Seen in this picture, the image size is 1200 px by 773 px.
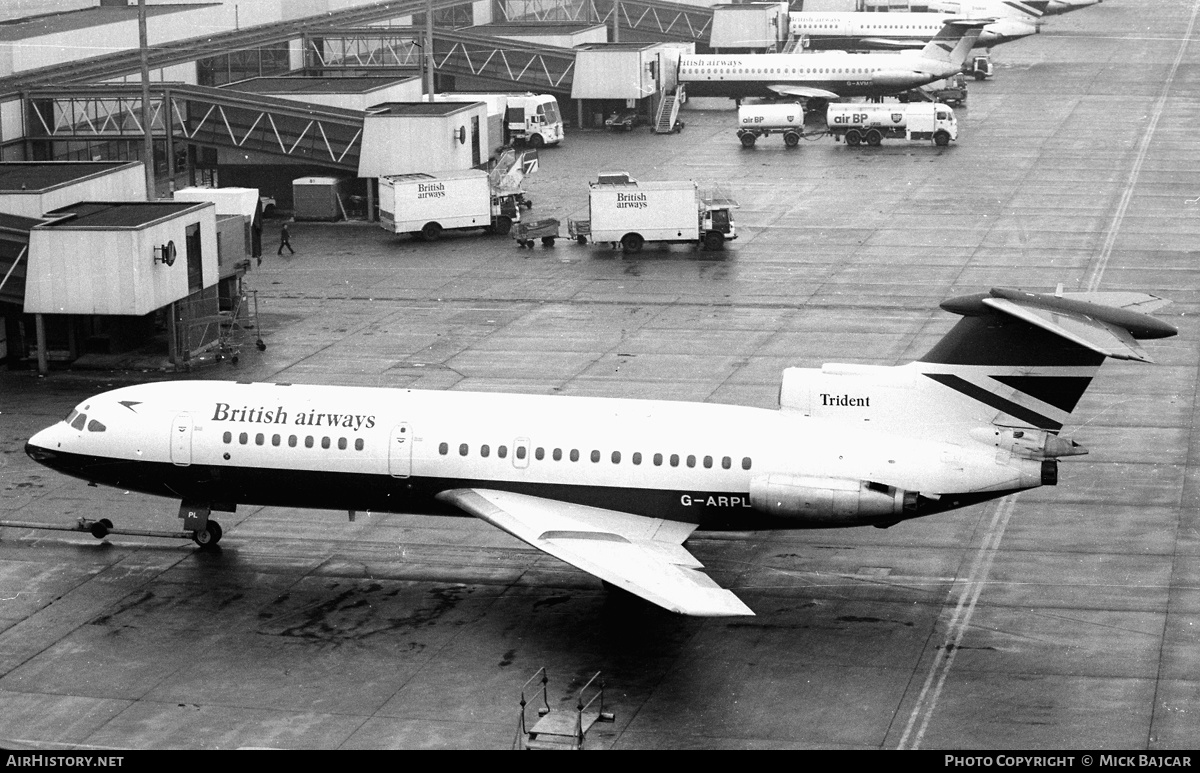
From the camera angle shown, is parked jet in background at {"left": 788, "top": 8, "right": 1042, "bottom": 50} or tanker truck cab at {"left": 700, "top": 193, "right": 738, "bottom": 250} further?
parked jet in background at {"left": 788, "top": 8, "right": 1042, "bottom": 50}

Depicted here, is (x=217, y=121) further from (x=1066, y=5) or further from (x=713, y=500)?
(x=1066, y=5)

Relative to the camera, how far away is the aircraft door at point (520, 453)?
34.2m

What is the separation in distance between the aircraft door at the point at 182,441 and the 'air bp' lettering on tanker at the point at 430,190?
3942 cm

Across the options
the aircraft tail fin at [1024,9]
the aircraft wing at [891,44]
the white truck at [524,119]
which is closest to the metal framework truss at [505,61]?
the white truck at [524,119]

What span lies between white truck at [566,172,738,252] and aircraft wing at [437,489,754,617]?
1501 inches

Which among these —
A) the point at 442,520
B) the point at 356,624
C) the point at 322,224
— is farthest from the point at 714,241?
the point at 356,624

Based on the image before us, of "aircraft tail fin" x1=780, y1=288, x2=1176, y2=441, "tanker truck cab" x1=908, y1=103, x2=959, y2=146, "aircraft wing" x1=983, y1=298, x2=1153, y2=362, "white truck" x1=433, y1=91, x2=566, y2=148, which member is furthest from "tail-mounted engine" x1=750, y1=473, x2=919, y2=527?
"tanker truck cab" x1=908, y1=103, x2=959, y2=146

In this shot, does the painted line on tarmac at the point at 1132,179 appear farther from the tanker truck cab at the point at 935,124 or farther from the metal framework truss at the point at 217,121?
the metal framework truss at the point at 217,121

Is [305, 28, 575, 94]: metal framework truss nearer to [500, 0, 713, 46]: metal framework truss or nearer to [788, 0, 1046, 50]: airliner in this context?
[500, 0, 713, 46]: metal framework truss

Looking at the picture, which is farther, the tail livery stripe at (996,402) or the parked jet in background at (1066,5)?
the parked jet in background at (1066,5)

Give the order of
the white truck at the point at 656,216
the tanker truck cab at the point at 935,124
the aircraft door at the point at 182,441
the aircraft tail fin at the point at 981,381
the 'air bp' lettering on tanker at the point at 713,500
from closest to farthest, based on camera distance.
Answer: the aircraft tail fin at the point at 981,381
the 'air bp' lettering on tanker at the point at 713,500
the aircraft door at the point at 182,441
the white truck at the point at 656,216
the tanker truck cab at the point at 935,124

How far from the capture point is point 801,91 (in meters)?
108

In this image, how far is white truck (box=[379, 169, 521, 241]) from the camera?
244 ft
